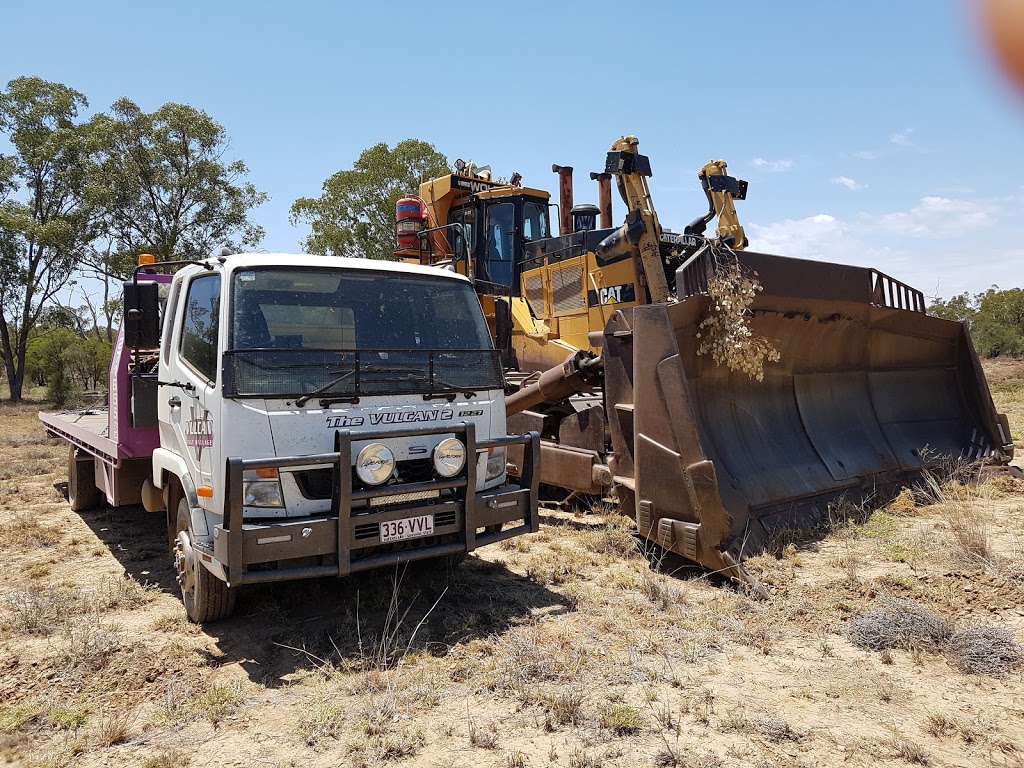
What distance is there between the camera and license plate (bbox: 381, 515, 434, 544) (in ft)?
14.4

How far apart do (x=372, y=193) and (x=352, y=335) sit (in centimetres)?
2734

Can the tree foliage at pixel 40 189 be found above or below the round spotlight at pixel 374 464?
above

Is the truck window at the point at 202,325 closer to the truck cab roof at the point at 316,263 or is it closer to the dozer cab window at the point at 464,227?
the truck cab roof at the point at 316,263

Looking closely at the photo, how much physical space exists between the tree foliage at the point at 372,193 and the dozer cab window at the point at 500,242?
815 inches

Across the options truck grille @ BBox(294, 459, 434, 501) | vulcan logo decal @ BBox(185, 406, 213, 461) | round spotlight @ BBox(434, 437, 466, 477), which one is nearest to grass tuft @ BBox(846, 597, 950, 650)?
round spotlight @ BBox(434, 437, 466, 477)

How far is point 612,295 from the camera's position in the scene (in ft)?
28.1

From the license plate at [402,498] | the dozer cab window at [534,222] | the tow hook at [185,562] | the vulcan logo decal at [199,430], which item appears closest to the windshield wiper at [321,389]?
the vulcan logo decal at [199,430]

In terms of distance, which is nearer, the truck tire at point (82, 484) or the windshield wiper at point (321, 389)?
the windshield wiper at point (321, 389)

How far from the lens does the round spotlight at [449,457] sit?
4.59 meters

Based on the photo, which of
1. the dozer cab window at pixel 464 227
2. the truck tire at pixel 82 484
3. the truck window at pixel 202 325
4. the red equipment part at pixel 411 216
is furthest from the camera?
the red equipment part at pixel 411 216

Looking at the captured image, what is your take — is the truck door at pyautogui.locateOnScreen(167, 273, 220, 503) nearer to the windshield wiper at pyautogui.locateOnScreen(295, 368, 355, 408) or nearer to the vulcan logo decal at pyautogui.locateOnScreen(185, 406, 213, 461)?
the vulcan logo decal at pyautogui.locateOnScreen(185, 406, 213, 461)

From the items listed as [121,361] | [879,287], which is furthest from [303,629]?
[879,287]

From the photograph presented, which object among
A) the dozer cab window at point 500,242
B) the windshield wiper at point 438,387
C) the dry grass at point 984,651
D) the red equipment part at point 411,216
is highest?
the red equipment part at point 411,216

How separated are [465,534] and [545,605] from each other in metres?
0.79
